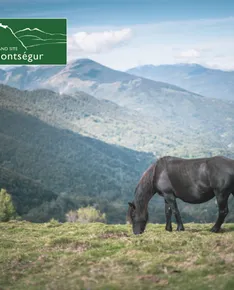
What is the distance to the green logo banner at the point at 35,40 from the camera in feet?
120

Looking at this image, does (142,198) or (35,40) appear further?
(35,40)

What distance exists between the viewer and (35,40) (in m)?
37.1

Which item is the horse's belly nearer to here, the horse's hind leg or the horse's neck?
the horse's hind leg

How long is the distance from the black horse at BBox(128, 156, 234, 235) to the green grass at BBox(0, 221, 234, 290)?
1517 millimetres

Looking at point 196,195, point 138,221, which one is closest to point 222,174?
point 196,195

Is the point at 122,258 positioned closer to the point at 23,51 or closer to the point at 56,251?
the point at 56,251

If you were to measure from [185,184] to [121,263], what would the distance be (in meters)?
5.75

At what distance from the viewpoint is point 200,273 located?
1036 centimetres

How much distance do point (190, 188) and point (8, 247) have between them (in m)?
7.28

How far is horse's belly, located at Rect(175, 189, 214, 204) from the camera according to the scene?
16.0 metres

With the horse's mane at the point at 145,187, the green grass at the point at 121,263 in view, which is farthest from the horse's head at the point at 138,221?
the green grass at the point at 121,263

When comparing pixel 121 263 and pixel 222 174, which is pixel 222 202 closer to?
pixel 222 174

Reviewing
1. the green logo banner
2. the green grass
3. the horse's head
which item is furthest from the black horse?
the green logo banner

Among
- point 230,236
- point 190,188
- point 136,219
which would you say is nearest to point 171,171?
point 190,188
